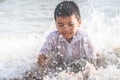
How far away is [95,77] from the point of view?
3.88 metres

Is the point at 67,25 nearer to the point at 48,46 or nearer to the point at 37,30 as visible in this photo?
the point at 48,46

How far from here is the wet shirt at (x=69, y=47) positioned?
4.33 m

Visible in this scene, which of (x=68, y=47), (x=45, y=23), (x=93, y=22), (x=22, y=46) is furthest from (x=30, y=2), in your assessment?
(x=68, y=47)

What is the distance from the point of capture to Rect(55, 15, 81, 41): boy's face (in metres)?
4.05

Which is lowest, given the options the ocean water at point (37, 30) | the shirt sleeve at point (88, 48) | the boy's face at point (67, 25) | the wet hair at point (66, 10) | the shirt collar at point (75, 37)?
the ocean water at point (37, 30)

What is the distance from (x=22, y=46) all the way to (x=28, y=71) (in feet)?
4.11

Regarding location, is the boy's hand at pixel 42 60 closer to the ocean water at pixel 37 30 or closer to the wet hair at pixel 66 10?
the ocean water at pixel 37 30

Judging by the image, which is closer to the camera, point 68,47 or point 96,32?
point 68,47

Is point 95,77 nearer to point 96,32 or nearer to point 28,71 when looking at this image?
point 28,71

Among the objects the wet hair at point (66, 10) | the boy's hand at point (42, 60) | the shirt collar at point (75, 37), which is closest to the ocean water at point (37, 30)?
the boy's hand at point (42, 60)

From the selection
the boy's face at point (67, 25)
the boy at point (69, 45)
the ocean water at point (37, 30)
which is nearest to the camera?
the boy's face at point (67, 25)

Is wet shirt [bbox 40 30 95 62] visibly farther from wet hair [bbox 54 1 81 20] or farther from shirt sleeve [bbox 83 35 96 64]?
wet hair [bbox 54 1 81 20]

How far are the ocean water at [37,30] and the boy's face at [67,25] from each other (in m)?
0.56

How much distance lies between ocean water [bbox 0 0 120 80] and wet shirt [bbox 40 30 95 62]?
1.07 ft
